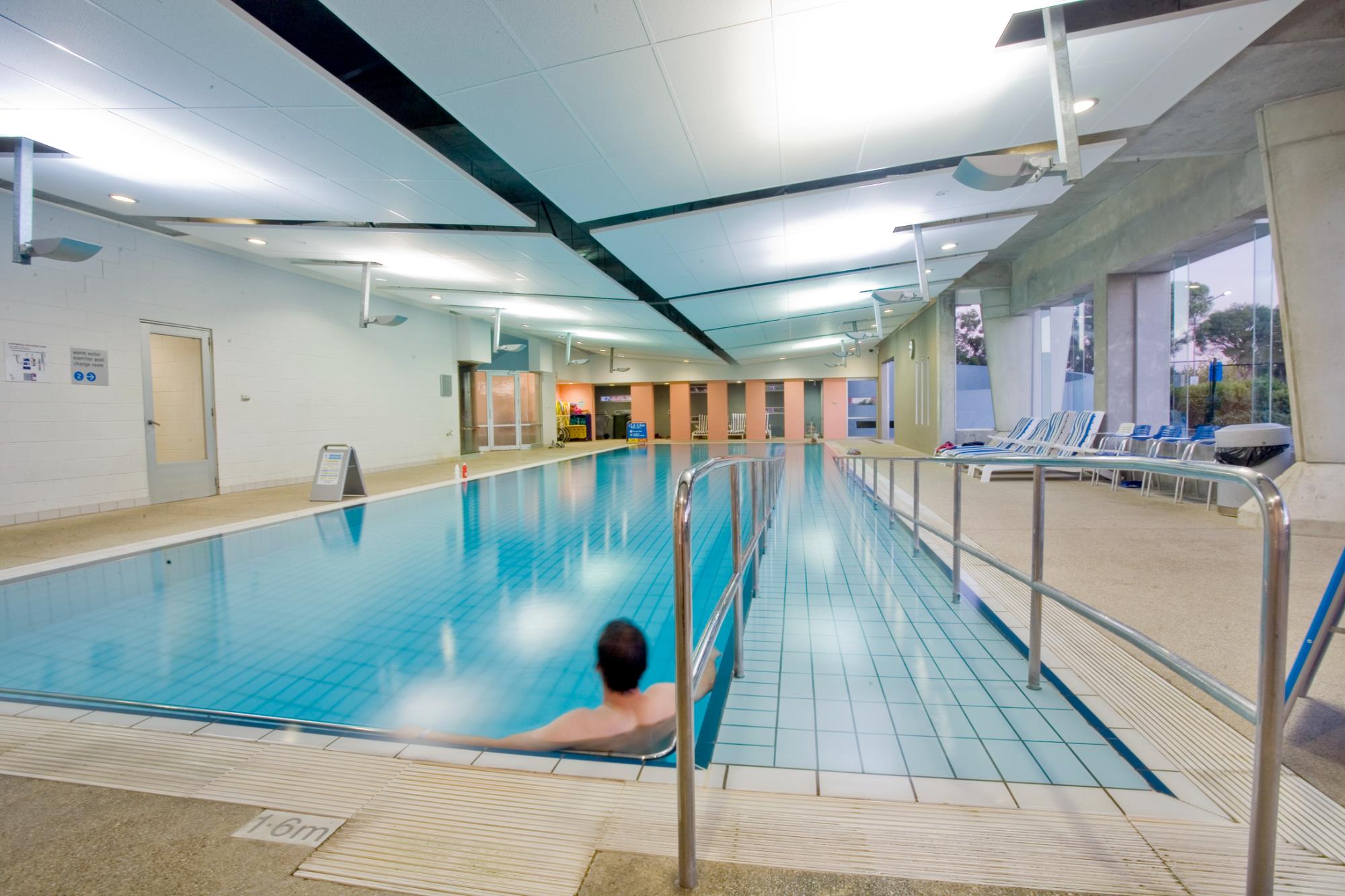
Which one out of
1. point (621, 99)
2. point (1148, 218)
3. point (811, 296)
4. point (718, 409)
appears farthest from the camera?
point (718, 409)

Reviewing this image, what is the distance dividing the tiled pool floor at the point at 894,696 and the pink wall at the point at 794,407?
56.3 ft

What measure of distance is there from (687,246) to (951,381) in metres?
7.42

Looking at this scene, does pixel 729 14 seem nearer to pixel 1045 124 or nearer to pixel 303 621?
pixel 1045 124

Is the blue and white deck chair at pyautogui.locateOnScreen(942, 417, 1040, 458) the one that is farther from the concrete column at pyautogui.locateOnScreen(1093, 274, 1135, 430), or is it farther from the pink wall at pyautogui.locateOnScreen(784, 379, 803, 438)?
the pink wall at pyautogui.locateOnScreen(784, 379, 803, 438)

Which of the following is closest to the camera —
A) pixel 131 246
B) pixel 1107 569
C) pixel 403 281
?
pixel 1107 569

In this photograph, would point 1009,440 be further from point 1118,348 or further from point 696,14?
point 696,14

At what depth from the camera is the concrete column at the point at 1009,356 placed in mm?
10602

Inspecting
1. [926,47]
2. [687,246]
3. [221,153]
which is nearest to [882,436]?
[687,246]

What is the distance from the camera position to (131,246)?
6.19 m

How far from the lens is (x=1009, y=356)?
35.1ft

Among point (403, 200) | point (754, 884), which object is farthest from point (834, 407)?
point (754, 884)

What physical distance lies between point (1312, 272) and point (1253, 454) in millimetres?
1824

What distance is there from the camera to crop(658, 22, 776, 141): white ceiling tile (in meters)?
2.96

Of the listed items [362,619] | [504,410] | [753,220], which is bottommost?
[362,619]
